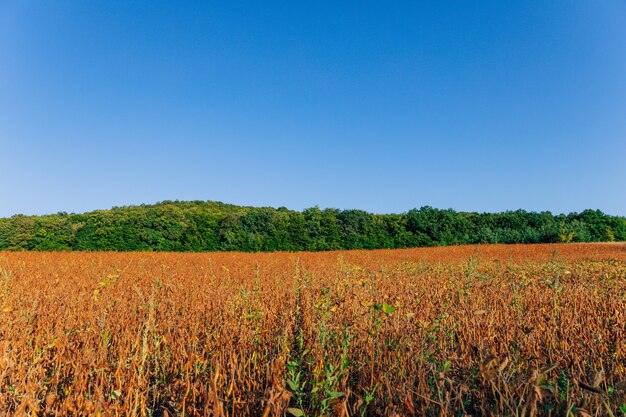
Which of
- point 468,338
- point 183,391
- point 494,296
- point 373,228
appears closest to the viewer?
point 183,391

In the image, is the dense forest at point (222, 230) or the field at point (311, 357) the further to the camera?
the dense forest at point (222, 230)

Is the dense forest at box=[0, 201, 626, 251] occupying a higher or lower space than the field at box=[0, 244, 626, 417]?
higher

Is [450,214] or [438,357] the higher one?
[450,214]

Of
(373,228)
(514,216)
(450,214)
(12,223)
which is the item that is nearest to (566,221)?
(514,216)

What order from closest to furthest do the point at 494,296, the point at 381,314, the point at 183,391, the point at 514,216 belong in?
1. the point at 183,391
2. the point at 381,314
3. the point at 494,296
4. the point at 514,216

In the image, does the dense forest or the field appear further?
the dense forest

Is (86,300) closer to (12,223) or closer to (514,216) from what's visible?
(12,223)

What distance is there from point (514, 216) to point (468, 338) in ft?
118

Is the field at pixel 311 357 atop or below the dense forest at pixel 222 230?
below

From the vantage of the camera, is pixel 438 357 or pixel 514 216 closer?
pixel 438 357

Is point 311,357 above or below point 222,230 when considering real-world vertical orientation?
below

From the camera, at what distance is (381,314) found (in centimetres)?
421

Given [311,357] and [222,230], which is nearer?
[311,357]

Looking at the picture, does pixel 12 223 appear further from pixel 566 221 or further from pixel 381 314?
pixel 566 221
